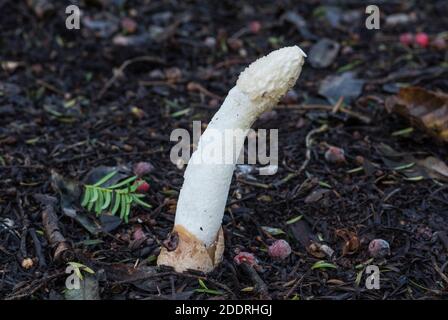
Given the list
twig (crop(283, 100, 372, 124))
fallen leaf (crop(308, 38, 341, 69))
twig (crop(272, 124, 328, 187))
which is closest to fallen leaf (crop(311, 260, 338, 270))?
twig (crop(272, 124, 328, 187))

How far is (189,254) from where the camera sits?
3311 millimetres

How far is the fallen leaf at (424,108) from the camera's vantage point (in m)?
4.44

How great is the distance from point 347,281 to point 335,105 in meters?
1.97

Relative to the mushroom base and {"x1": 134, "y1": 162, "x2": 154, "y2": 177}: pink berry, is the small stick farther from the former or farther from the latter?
{"x1": 134, "y1": 162, "x2": 154, "y2": 177}: pink berry

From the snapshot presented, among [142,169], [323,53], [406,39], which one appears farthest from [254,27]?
[142,169]

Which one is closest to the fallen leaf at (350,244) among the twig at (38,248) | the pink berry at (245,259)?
the pink berry at (245,259)

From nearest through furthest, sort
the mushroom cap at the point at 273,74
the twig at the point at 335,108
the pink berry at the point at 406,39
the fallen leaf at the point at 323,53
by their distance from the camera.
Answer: the mushroom cap at the point at 273,74 → the twig at the point at 335,108 → the fallen leaf at the point at 323,53 → the pink berry at the point at 406,39

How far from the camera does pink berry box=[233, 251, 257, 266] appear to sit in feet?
11.4

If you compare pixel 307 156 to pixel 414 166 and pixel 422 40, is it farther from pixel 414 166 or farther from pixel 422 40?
pixel 422 40

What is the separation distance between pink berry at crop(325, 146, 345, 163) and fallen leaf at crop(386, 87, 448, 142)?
1.90 feet

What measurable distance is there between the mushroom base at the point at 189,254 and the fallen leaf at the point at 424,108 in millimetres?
1853

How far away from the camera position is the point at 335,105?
16.7ft

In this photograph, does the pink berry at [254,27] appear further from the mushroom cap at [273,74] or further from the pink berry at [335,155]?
the mushroom cap at [273,74]
